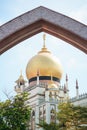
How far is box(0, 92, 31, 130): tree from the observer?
16922 millimetres

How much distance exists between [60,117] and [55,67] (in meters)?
15.6

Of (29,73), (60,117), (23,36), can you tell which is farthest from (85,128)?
(29,73)

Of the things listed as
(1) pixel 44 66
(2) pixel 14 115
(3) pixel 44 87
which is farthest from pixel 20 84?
(2) pixel 14 115

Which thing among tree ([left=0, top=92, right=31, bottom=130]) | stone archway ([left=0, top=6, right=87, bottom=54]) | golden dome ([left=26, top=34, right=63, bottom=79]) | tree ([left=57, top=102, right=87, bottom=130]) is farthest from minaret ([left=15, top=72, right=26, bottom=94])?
stone archway ([left=0, top=6, right=87, bottom=54])

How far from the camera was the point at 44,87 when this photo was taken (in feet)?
111

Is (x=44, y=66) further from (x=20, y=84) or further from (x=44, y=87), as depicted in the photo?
(x=20, y=84)

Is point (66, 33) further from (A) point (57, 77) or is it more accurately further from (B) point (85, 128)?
(A) point (57, 77)

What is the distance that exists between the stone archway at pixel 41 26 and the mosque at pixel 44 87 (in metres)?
24.3

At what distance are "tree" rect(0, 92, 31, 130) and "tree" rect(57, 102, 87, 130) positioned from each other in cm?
337

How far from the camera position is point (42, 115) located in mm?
32344

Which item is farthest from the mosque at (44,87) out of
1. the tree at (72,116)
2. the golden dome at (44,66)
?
the tree at (72,116)

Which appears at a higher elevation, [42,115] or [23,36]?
[42,115]

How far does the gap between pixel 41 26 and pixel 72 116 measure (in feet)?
49.3

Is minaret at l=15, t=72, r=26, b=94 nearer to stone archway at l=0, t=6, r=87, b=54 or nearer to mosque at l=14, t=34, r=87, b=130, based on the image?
mosque at l=14, t=34, r=87, b=130
